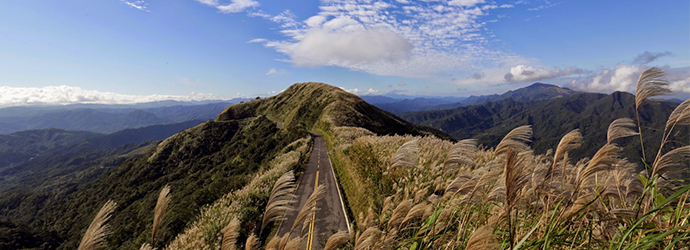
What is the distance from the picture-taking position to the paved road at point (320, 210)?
42.6 feet

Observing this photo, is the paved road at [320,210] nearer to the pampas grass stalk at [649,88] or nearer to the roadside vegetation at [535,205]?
the roadside vegetation at [535,205]

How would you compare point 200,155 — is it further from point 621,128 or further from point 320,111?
point 621,128

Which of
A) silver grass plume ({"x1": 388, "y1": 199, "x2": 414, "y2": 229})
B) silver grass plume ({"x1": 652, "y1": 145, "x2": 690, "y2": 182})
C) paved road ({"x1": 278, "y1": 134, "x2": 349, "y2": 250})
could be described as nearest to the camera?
silver grass plume ({"x1": 652, "y1": 145, "x2": 690, "y2": 182})

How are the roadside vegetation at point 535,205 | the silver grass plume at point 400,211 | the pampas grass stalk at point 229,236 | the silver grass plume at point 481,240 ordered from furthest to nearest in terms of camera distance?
the silver grass plume at point 400,211, the pampas grass stalk at point 229,236, the roadside vegetation at point 535,205, the silver grass plume at point 481,240

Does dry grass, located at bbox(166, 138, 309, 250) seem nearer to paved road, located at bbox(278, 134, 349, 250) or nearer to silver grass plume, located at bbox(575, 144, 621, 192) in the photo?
paved road, located at bbox(278, 134, 349, 250)

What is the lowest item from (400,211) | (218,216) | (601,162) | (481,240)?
(218,216)

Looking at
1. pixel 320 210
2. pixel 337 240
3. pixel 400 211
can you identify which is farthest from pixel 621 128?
pixel 320 210

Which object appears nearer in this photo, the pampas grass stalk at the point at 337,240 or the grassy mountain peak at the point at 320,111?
the pampas grass stalk at the point at 337,240

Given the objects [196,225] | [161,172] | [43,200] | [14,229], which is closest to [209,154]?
[161,172]

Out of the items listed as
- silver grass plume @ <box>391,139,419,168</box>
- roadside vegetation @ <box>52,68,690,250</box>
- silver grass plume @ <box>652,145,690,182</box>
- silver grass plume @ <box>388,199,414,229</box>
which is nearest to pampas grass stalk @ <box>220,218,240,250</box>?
roadside vegetation @ <box>52,68,690,250</box>

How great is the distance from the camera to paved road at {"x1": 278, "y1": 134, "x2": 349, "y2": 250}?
42.6 ft

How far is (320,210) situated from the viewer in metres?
16.2

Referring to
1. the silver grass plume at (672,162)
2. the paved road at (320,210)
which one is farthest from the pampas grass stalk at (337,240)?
the paved road at (320,210)

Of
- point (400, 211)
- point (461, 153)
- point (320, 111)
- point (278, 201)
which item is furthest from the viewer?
point (320, 111)
